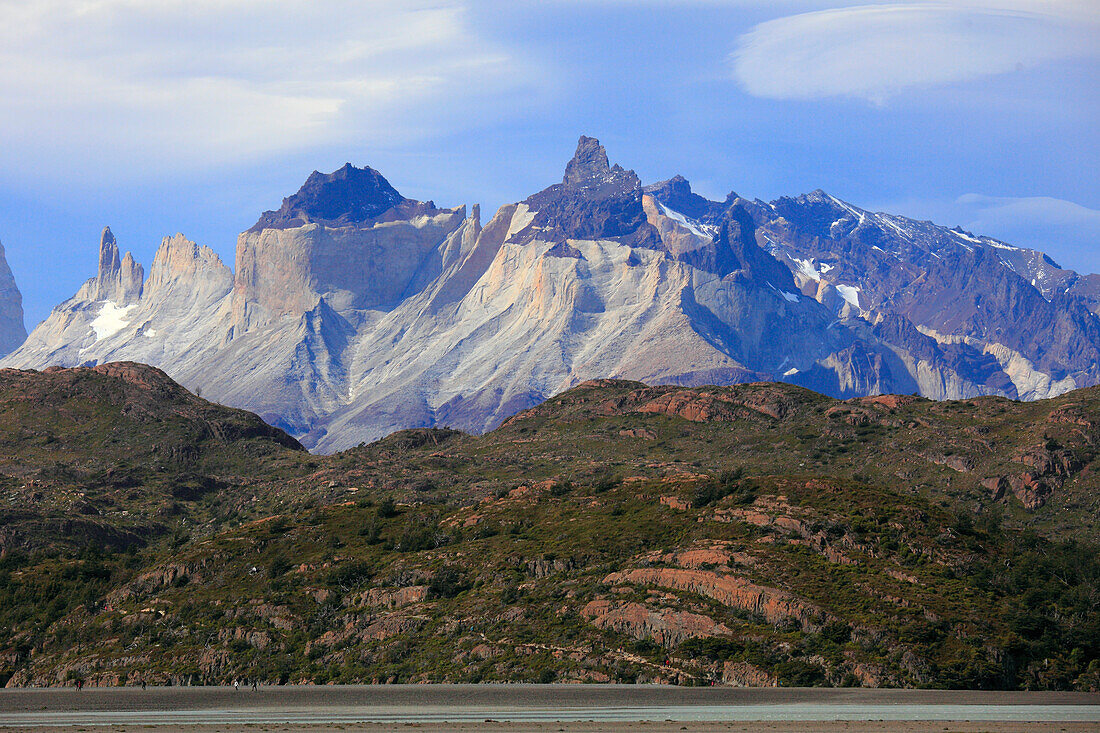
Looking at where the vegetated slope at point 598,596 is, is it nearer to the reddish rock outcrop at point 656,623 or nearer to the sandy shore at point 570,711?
the reddish rock outcrop at point 656,623

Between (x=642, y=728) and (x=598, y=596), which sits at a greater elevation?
(x=598, y=596)

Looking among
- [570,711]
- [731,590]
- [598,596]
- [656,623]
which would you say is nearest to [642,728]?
[570,711]

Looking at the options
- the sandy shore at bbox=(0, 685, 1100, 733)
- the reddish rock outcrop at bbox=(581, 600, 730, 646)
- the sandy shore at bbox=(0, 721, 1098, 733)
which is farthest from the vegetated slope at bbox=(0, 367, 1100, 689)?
the sandy shore at bbox=(0, 721, 1098, 733)

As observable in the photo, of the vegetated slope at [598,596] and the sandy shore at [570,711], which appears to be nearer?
the sandy shore at [570,711]

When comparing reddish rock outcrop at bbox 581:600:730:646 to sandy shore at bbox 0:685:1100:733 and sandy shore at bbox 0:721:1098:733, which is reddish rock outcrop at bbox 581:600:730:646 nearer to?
sandy shore at bbox 0:685:1100:733

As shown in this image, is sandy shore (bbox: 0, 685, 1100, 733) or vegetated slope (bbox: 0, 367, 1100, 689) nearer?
sandy shore (bbox: 0, 685, 1100, 733)

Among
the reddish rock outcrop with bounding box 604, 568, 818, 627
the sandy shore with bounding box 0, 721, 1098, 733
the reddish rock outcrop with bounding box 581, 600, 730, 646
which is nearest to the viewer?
the sandy shore with bounding box 0, 721, 1098, 733

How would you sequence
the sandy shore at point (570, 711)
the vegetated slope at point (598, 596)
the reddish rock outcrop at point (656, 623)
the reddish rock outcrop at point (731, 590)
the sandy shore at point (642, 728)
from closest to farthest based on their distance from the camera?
the sandy shore at point (642, 728) < the sandy shore at point (570, 711) < the vegetated slope at point (598, 596) < the reddish rock outcrop at point (731, 590) < the reddish rock outcrop at point (656, 623)

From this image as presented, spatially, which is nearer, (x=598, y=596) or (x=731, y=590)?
(x=731, y=590)

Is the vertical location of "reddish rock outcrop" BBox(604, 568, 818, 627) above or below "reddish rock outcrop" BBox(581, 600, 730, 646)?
above

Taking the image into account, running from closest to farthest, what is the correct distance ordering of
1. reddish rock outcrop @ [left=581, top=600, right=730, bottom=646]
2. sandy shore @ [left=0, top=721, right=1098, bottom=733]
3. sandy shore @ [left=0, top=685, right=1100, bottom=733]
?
sandy shore @ [left=0, top=721, right=1098, bottom=733] < sandy shore @ [left=0, top=685, right=1100, bottom=733] < reddish rock outcrop @ [left=581, top=600, right=730, bottom=646]

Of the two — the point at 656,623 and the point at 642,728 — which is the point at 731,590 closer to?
the point at 656,623

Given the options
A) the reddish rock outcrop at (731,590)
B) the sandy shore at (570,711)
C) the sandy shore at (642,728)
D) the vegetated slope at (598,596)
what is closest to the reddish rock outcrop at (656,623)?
the vegetated slope at (598,596)

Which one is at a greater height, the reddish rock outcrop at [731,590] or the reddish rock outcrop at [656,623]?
the reddish rock outcrop at [731,590]
